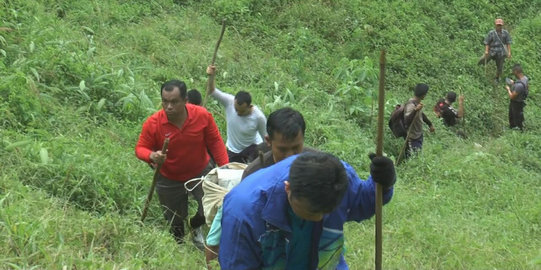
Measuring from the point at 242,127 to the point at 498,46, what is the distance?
30.8ft

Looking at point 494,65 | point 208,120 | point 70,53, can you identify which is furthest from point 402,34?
point 208,120

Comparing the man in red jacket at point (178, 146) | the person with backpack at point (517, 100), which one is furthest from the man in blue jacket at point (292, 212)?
the person with backpack at point (517, 100)

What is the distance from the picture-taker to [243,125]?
Answer: 662 cm

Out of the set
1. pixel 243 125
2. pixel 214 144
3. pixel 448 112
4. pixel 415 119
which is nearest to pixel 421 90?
pixel 415 119

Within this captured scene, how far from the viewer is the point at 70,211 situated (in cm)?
499

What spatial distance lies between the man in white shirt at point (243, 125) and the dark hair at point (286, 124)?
8.53 feet

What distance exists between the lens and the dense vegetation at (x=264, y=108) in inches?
199

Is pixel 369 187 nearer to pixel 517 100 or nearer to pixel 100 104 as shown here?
pixel 100 104

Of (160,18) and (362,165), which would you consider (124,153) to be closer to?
(362,165)

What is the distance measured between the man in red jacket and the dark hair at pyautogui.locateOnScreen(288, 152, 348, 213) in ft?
8.15

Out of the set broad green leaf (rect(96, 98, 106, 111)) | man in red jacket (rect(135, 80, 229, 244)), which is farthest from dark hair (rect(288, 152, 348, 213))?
broad green leaf (rect(96, 98, 106, 111))

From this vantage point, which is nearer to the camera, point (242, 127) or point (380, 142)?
point (380, 142)

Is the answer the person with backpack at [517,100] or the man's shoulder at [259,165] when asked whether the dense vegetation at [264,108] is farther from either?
the man's shoulder at [259,165]

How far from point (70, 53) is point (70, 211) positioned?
14.7ft
